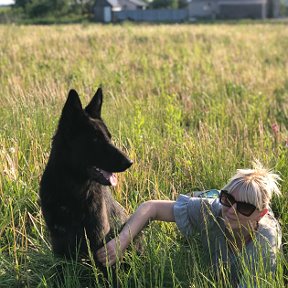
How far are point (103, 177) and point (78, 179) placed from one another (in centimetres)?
17

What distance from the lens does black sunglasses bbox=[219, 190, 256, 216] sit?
9.46 ft

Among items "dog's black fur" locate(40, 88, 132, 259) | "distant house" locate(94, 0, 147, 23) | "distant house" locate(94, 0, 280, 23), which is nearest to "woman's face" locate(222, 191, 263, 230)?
"dog's black fur" locate(40, 88, 132, 259)

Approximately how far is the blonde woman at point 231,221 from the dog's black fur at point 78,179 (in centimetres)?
18

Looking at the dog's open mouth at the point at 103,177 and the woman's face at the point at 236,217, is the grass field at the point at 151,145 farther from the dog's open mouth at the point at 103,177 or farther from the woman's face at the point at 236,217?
the dog's open mouth at the point at 103,177

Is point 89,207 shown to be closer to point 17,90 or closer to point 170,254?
point 170,254

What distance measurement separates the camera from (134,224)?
9.84ft

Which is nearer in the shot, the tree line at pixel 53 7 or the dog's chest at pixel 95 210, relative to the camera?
the dog's chest at pixel 95 210

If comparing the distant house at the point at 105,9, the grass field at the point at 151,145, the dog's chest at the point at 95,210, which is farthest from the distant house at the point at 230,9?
the dog's chest at the point at 95,210

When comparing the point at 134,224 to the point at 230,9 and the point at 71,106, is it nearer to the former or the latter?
the point at 71,106

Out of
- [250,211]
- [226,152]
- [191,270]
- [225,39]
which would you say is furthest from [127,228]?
[225,39]

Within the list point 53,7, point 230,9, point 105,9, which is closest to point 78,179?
point 53,7

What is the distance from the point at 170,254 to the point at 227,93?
5139mm

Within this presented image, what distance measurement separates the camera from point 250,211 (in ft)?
9.50

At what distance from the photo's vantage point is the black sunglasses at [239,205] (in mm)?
2883
